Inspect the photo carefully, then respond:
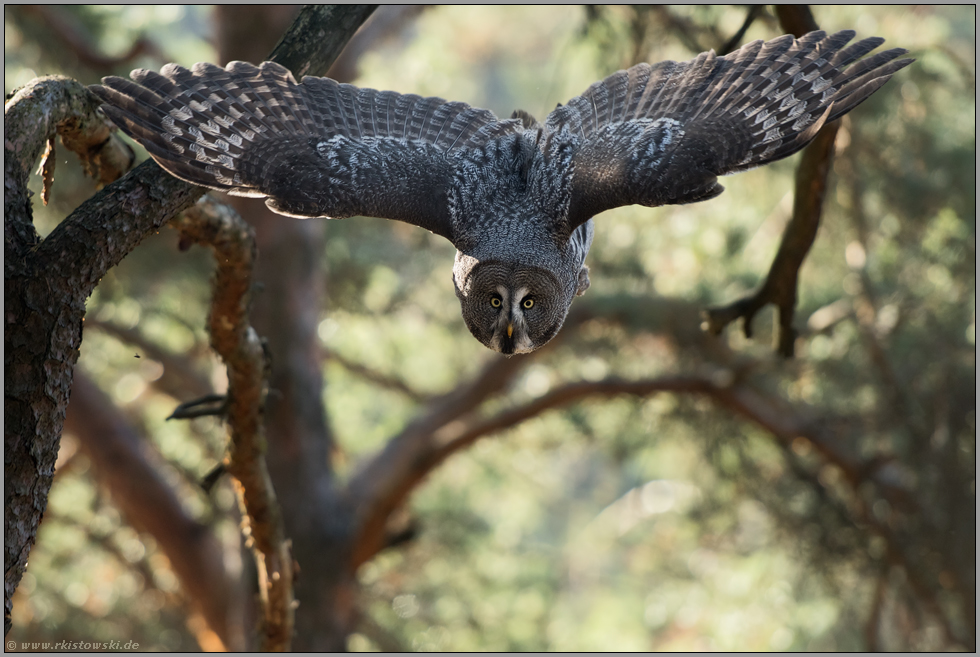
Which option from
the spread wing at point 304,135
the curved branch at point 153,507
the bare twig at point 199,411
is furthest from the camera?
the curved branch at point 153,507

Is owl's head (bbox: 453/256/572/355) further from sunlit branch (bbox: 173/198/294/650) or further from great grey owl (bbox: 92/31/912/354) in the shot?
sunlit branch (bbox: 173/198/294/650)

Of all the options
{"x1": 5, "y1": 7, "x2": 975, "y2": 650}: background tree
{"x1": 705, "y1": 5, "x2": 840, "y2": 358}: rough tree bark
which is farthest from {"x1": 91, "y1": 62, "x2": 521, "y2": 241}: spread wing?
{"x1": 5, "y1": 7, "x2": 975, "y2": 650}: background tree

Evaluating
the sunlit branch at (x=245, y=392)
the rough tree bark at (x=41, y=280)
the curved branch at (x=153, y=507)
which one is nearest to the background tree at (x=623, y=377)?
the curved branch at (x=153, y=507)

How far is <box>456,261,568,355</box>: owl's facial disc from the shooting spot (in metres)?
3.69

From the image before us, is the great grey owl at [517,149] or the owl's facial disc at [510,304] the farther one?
the owl's facial disc at [510,304]

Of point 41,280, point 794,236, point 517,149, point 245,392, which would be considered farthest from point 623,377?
point 41,280

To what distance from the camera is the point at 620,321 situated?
26.8 ft

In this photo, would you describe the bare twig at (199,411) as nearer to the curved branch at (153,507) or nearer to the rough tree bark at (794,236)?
the rough tree bark at (794,236)

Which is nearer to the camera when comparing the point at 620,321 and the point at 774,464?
the point at 620,321

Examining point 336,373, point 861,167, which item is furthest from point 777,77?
point 336,373

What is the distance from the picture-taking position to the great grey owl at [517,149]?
3551 millimetres

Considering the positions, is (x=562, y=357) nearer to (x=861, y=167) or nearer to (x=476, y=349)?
(x=476, y=349)

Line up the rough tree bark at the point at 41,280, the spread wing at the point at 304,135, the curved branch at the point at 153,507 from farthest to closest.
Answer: the curved branch at the point at 153,507 → the spread wing at the point at 304,135 → the rough tree bark at the point at 41,280

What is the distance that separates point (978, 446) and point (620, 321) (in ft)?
10.2
